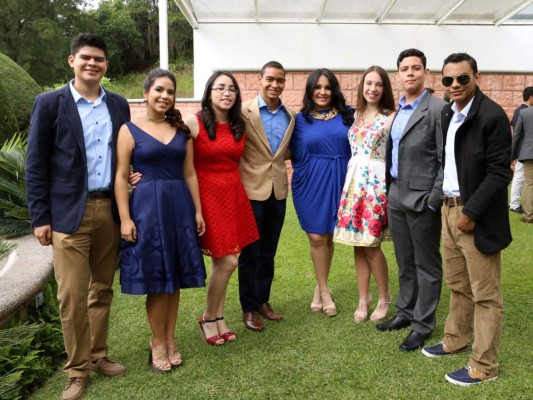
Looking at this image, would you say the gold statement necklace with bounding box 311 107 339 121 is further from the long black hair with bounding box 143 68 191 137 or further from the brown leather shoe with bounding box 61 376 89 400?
the brown leather shoe with bounding box 61 376 89 400

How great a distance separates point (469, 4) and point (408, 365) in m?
9.11

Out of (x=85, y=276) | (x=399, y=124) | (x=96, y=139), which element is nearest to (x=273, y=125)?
(x=399, y=124)

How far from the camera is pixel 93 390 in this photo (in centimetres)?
318

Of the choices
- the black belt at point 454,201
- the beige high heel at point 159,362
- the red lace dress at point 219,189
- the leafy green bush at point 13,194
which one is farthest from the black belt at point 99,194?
the leafy green bush at point 13,194

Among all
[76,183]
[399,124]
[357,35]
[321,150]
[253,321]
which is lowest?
[253,321]

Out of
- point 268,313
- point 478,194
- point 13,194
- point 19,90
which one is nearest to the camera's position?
point 478,194

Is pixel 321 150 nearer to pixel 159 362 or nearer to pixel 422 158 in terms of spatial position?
pixel 422 158

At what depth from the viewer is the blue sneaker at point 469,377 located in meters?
3.05

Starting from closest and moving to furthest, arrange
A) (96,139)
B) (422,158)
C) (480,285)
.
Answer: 1. (480,285)
2. (96,139)
3. (422,158)

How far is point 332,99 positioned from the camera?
4.23 meters

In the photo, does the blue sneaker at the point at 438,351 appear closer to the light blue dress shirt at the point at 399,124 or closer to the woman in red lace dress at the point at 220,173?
the light blue dress shirt at the point at 399,124

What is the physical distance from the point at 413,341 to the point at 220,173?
180cm

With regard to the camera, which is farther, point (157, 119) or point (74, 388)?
point (157, 119)

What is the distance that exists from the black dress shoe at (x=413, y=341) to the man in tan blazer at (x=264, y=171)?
113 centimetres
